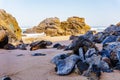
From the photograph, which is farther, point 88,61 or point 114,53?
point 114,53

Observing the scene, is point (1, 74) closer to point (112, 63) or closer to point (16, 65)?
point (16, 65)

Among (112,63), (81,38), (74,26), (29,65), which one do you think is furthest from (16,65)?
(74,26)

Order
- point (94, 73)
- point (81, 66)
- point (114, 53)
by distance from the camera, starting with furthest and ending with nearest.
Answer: point (114, 53)
point (81, 66)
point (94, 73)

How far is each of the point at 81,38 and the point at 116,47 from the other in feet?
2.21

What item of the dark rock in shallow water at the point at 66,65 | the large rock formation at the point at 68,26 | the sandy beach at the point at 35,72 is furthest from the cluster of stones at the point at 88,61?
the large rock formation at the point at 68,26

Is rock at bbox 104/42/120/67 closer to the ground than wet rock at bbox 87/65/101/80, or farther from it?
farther from it

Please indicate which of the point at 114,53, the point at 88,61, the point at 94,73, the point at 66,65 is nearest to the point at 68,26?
the point at 114,53

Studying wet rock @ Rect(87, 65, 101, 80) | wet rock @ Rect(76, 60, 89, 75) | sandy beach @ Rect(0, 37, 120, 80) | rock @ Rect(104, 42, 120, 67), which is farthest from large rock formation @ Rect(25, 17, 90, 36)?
wet rock @ Rect(87, 65, 101, 80)

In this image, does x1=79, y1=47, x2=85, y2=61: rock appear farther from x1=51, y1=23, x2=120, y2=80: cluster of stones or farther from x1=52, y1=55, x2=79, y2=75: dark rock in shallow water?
x1=52, y1=55, x2=79, y2=75: dark rock in shallow water

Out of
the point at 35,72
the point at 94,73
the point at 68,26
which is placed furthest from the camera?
the point at 68,26

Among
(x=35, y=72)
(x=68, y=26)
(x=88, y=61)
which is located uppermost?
(x=68, y=26)

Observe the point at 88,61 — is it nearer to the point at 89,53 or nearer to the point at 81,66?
the point at 81,66

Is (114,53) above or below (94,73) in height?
above

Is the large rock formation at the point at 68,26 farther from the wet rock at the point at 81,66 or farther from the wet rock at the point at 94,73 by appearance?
the wet rock at the point at 94,73
